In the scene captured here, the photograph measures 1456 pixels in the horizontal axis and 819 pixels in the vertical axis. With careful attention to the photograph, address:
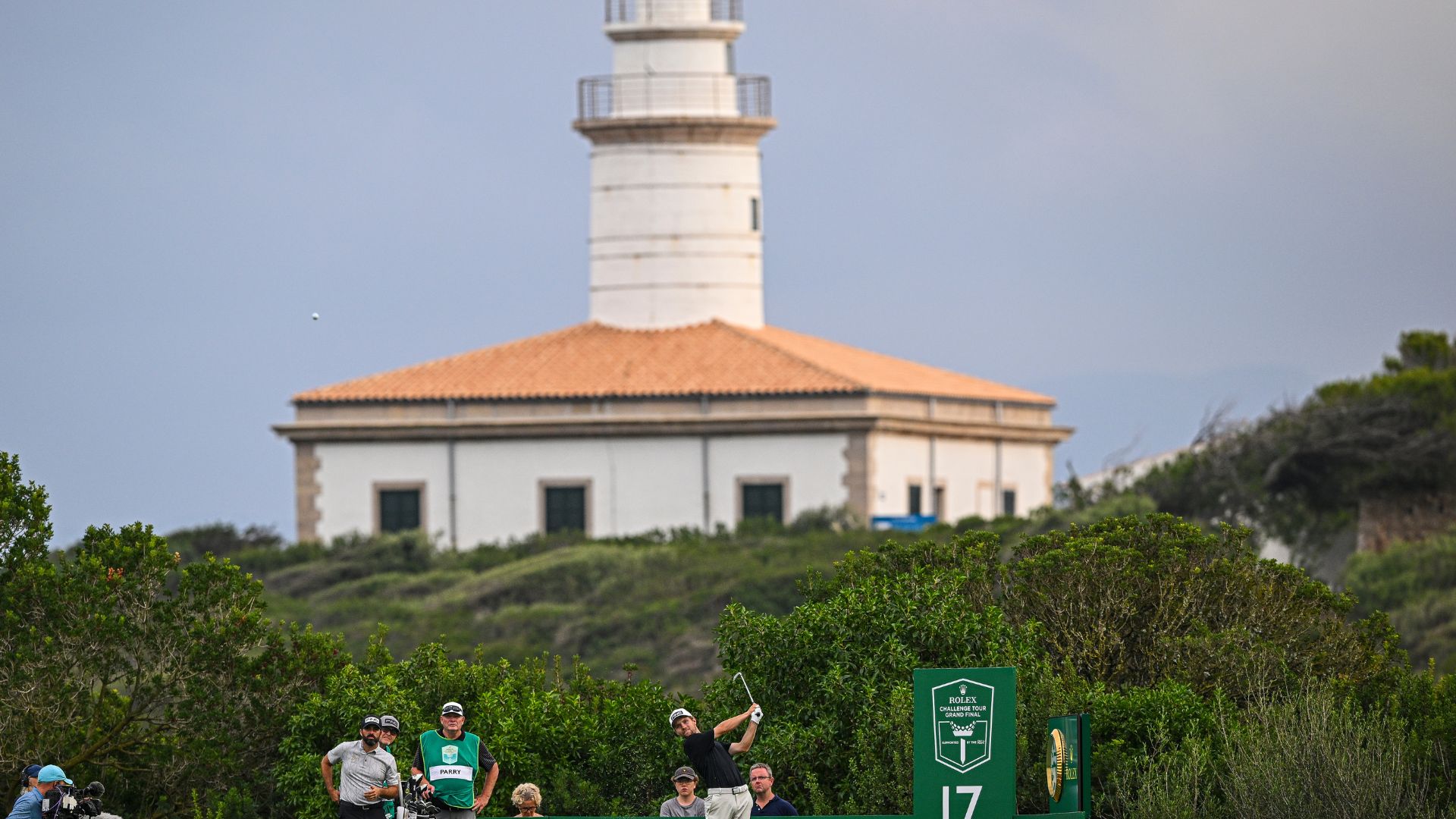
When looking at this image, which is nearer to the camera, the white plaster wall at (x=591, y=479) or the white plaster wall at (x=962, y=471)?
the white plaster wall at (x=591, y=479)

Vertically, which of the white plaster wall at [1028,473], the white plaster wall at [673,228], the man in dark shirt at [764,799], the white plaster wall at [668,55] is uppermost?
the white plaster wall at [668,55]

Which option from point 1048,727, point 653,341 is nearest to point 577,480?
point 653,341

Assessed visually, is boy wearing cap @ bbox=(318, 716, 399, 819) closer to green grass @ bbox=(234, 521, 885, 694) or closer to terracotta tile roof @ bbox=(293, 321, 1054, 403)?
green grass @ bbox=(234, 521, 885, 694)

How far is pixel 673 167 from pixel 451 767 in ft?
126

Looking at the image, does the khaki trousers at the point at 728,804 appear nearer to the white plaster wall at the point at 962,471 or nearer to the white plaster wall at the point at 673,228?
the white plaster wall at the point at 962,471

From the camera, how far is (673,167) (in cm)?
5481

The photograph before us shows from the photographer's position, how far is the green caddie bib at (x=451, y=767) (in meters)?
17.0

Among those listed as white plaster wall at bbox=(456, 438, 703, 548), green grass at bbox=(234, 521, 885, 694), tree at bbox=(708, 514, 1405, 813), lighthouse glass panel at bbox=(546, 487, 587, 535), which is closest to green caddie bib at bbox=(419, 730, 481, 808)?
tree at bbox=(708, 514, 1405, 813)

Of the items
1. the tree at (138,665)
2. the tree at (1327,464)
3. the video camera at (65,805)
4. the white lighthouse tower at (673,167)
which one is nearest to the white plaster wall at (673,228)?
the white lighthouse tower at (673,167)

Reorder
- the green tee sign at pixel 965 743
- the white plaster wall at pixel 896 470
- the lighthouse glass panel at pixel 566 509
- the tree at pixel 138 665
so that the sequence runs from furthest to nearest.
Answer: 1. the lighthouse glass panel at pixel 566 509
2. the white plaster wall at pixel 896 470
3. the tree at pixel 138 665
4. the green tee sign at pixel 965 743

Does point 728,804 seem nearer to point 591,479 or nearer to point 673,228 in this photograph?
point 591,479

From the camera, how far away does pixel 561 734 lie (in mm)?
20141

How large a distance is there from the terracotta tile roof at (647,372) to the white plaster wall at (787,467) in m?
0.93

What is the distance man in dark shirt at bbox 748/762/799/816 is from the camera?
1725 centimetres
